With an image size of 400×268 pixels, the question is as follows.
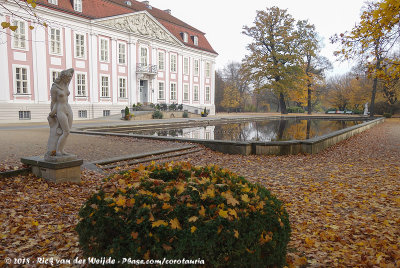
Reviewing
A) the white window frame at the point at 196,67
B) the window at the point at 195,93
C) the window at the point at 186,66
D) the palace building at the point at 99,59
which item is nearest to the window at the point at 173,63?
the palace building at the point at 99,59

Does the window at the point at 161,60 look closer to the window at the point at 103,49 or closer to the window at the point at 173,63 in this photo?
the window at the point at 173,63

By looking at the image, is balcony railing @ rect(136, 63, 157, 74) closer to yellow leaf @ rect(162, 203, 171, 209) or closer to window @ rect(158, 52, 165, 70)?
window @ rect(158, 52, 165, 70)

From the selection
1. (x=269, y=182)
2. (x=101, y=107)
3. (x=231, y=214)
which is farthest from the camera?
(x=101, y=107)

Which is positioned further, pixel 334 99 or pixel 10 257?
pixel 334 99

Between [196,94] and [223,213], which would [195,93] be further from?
[223,213]

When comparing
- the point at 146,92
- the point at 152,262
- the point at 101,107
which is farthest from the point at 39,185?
the point at 146,92

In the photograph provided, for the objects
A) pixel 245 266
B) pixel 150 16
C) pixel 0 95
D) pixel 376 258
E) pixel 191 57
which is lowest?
pixel 376 258

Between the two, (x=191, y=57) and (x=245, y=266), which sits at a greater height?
(x=191, y=57)

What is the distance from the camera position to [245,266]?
2383 millimetres

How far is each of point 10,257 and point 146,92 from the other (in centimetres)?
3552

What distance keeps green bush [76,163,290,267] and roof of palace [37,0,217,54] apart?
2898cm

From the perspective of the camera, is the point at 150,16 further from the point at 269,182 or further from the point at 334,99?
the point at 334,99

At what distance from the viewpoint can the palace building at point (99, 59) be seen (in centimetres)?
2530

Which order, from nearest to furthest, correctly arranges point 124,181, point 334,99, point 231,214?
point 231,214
point 124,181
point 334,99
